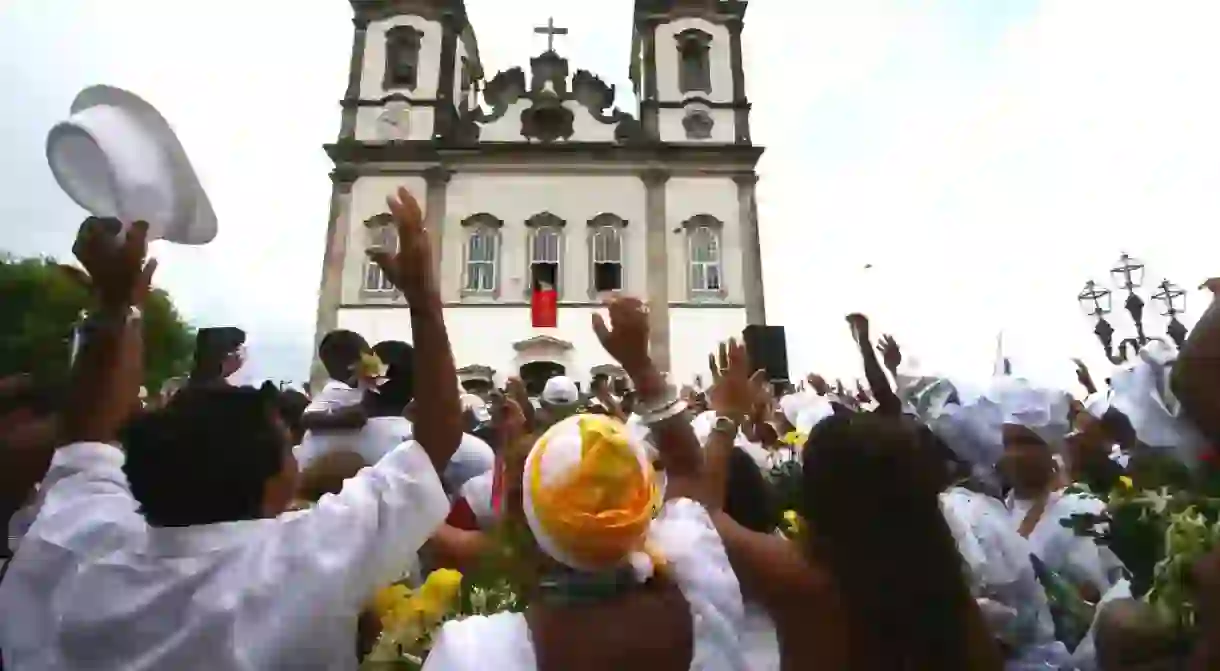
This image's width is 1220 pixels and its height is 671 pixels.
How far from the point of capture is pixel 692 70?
28.3 m

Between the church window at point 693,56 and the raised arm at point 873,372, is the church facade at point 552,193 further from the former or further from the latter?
the raised arm at point 873,372

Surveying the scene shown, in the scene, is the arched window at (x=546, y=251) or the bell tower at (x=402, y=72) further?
the bell tower at (x=402, y=72)

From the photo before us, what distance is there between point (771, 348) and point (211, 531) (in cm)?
1670

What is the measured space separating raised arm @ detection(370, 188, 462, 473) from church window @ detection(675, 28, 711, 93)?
1078 inches

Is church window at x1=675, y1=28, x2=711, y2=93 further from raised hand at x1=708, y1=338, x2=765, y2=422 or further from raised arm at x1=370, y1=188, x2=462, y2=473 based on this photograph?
raised arm at x1=370, y1=188, x2=462, y2=473

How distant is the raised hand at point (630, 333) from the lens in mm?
2475

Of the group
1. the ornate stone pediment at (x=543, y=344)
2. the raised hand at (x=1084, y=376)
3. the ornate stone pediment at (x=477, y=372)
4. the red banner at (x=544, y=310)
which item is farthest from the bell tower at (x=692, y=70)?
the raised hand at (x=1084, y=376)

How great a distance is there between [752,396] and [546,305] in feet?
71.6

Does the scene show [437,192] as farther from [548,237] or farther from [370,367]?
[370,367]

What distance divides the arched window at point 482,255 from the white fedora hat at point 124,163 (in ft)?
76.8

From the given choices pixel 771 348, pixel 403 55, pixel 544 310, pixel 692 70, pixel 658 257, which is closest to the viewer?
pixel 771 348

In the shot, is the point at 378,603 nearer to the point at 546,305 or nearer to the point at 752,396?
the point at 752,396

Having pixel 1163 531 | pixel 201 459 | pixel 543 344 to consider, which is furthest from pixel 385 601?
pixel 543 344

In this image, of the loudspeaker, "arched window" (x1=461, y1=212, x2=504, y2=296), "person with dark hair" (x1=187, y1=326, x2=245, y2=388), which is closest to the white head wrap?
"person with dark hair" (x1=187, y1=326, x2=245, y2=388)
